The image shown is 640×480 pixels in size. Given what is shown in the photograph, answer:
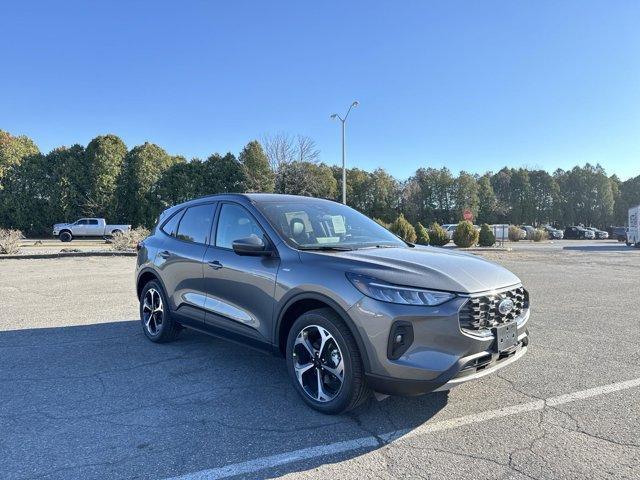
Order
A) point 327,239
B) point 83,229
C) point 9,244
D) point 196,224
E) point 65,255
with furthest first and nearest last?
point 83,229 < point 65,255 < point 9,244 < point 196,224 < point 327,239

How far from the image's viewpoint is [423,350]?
10.3 feet

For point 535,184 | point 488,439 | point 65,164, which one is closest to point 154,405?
point 488,439

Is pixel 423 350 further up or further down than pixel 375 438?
further up

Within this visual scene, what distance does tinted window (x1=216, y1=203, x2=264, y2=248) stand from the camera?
4.35m

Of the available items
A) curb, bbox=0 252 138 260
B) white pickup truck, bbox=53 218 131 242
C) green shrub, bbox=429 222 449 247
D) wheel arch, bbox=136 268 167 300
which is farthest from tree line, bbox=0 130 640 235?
wheel arch, bbox=136 268 167 300

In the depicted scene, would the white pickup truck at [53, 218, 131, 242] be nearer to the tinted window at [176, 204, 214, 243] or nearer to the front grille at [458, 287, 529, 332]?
the tinted window at [176, 204, 214, 243]

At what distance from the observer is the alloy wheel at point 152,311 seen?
18.1ft

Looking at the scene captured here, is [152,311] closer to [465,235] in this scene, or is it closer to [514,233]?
[465,235]

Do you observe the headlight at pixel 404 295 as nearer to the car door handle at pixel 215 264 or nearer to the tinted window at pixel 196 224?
the car door handle at pixel 215 264

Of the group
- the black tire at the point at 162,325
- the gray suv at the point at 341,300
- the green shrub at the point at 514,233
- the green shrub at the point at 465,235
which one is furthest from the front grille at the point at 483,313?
the green shrub at the point at 514,233

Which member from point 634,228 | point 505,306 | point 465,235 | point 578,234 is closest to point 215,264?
point 505,306

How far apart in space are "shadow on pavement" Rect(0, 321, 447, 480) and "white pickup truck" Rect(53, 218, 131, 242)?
1319 inches

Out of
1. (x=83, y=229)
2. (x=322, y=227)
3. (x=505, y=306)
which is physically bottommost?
(x=83, y=229)

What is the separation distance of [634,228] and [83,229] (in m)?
42.0
